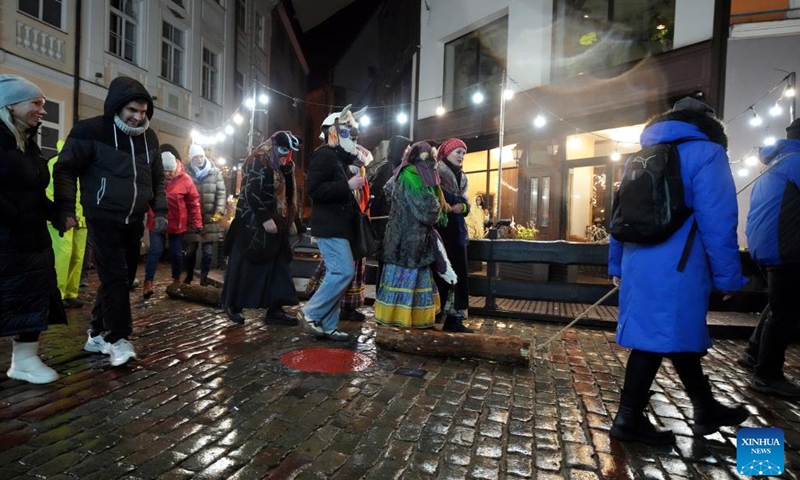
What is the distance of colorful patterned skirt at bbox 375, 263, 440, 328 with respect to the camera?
4.86m

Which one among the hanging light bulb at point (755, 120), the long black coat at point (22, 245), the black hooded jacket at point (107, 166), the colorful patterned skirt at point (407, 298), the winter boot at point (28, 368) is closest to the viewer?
the long black coat at point (22, 245)

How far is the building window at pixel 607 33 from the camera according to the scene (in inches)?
427

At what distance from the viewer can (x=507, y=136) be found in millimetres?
14047

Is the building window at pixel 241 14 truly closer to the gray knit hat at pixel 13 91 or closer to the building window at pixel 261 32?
the building window at pixel 261 32

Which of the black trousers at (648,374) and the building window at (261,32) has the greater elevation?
the building window at (261,32)

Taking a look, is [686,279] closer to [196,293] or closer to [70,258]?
[196,293]

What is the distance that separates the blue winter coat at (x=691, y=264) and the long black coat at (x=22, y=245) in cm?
367

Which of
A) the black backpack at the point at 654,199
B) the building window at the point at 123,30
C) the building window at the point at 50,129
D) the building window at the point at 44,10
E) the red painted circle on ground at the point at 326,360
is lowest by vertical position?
the red painted circle on ground at the point at 326,360

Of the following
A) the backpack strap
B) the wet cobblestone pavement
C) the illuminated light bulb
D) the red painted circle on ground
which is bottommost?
the wet cobblestone pavement

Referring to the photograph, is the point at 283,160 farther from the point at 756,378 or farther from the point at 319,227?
the point at 756,378

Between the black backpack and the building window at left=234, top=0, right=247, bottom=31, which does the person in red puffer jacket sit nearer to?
the black backpack

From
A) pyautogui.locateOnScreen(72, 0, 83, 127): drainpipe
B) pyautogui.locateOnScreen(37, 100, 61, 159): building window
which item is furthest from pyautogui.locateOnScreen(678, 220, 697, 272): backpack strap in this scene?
pyautogui.locateOnScreen(72, 0, 83, 127): drainpipe

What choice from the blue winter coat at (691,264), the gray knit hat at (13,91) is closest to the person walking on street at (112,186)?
the gray knit hat at (13,91)

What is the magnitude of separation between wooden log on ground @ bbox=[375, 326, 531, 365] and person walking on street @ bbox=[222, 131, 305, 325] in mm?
1596
